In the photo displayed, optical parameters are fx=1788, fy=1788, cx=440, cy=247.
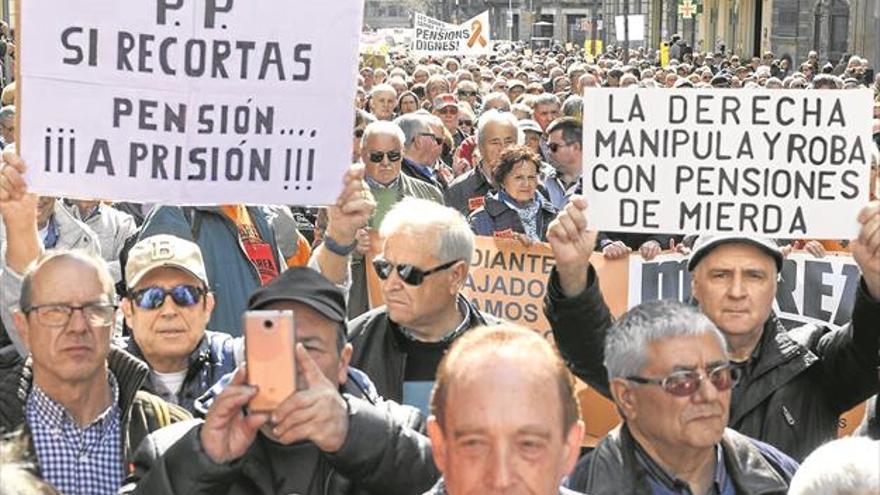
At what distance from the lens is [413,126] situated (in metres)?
11.6

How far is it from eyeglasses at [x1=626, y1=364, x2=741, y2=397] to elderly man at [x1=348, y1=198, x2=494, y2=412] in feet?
4.01

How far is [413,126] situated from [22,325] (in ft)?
22.6

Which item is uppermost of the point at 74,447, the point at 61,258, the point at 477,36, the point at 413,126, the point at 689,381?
the point at 477,36

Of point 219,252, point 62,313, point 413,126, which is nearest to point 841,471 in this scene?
point 62,313

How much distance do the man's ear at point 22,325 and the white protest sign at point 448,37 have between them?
26814mm

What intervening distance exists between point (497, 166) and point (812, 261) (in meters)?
2.61

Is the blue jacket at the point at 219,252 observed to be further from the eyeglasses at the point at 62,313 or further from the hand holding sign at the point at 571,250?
the eyeglasses at the point at 62,313

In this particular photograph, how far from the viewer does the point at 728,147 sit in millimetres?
6020

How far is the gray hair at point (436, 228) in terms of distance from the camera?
19.0 ft

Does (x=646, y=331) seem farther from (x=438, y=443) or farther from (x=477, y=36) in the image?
(x=477, y=36)

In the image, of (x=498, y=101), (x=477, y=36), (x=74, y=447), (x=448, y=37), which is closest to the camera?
(x=74, y=447)

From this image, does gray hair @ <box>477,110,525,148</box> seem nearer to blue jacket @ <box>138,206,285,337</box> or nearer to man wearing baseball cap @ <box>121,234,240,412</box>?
blue jacket @ <box>138,206,285,337</box>

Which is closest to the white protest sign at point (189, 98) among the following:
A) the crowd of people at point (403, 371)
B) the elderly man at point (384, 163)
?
the crowd of people at point (403, 371)

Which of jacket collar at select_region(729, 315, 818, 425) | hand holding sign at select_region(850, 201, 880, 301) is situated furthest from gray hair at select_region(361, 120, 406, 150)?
hand holding sign at select_region(850, 201, 880, 301)
